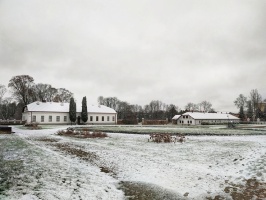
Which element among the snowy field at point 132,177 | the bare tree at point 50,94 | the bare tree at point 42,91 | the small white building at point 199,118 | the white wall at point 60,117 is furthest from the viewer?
the small white building at point 199,118

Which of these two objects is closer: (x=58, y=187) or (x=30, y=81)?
(x=58, y=187)

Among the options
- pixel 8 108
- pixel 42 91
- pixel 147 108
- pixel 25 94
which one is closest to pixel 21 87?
pixel 25 94

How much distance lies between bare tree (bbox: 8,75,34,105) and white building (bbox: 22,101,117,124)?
18.7ft

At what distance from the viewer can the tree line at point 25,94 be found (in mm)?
59750

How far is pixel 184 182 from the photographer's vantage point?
24.7 feet

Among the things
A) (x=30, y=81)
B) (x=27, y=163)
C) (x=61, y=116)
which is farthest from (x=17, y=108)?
(x=27, y=163)

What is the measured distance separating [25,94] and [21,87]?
218 centimetres

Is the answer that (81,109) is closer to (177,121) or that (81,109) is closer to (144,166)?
(177,121)

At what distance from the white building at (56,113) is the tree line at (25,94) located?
6.46m

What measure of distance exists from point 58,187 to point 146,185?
2.69m

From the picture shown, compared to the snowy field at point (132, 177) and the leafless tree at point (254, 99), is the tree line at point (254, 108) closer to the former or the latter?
the leafless tree at point (254, 99)

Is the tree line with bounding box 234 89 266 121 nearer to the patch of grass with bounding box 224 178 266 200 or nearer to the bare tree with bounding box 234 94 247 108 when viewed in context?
the bare tree with bounding box 234 94 247 108

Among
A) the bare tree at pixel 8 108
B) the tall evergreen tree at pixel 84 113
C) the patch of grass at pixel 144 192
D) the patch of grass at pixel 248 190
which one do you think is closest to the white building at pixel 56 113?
the tall evergreen tree at pixel 84 113

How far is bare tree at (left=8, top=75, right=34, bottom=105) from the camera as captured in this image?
59.1 metres
